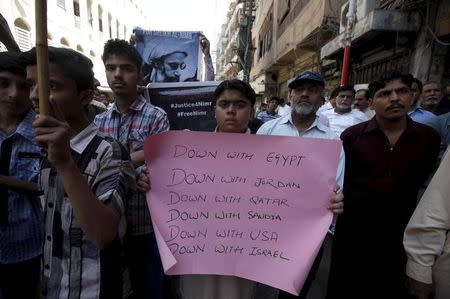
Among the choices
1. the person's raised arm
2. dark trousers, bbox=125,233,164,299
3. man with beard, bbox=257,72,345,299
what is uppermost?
man with beard, bbox=257,72,345,299

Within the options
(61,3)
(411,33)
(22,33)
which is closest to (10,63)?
(411,33)

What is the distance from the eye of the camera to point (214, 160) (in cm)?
157

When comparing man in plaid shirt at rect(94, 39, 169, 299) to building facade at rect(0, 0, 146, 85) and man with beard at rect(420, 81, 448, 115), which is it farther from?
building facade at rect(0, 0, 146, 85)

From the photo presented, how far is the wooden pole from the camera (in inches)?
30.6

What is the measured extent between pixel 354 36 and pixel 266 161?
769 cm

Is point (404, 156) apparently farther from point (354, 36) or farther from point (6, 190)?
point (354, 36)

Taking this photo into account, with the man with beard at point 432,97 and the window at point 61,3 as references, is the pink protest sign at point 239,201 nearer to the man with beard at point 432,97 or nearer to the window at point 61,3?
the man with beard at point 432,97

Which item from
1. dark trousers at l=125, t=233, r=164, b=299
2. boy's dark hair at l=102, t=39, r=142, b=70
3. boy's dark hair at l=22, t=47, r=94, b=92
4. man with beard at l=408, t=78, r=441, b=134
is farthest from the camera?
man with beard at l=408, t=78, r=441, b=134

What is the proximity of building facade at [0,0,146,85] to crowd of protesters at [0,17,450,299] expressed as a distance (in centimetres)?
631

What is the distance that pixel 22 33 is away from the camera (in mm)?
11164

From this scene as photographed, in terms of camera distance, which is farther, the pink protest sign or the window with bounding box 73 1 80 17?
the window with bounding box 73 1 80 17

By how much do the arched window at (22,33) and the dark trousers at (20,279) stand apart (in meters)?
11.5

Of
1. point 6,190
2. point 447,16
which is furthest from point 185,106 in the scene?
point 447,16

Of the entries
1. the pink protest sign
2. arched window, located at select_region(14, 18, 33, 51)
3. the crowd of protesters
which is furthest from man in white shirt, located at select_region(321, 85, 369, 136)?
arched window, located at select_region(14, 18, 33, 51)
